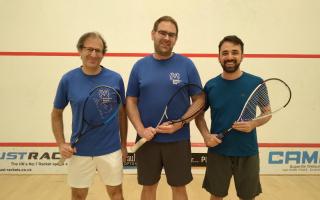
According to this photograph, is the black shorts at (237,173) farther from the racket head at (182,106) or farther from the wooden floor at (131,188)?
the wooden floor at (131,188)

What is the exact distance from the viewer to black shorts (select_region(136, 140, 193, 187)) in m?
1.77

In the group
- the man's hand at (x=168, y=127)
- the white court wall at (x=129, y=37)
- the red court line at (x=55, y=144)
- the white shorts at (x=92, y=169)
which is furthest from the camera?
the red court line at (x=55, y=144)

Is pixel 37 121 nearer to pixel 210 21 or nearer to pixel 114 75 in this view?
pixel 114 75

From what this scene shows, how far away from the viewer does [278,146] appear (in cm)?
336

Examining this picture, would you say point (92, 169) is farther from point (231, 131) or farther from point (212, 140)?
point (231, 131)

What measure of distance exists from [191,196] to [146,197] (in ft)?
3.07

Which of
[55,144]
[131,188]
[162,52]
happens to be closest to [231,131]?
[162,52]

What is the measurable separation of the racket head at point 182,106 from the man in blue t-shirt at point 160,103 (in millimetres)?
27

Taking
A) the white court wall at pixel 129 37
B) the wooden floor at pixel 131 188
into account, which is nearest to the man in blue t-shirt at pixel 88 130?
the wooden floor at pixel 131 188

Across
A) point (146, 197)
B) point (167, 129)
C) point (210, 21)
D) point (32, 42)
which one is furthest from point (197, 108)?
point (32, 42)

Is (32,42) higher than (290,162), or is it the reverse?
(32,42)

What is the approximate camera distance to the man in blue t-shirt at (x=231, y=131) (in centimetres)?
170

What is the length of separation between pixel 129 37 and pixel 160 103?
65.8 inches

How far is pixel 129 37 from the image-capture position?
3.20 metres
